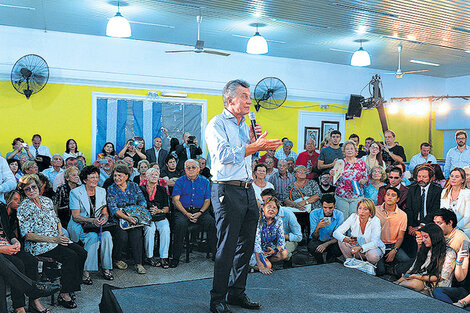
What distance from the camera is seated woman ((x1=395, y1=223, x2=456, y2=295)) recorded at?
143 inches

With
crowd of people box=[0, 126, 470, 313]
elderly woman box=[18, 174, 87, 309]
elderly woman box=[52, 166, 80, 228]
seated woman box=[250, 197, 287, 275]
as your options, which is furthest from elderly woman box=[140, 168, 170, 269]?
seated woman box=[250, 197, 287, 275]

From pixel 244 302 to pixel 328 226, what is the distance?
8.02 ft

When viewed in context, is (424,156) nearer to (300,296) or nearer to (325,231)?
(325,231)

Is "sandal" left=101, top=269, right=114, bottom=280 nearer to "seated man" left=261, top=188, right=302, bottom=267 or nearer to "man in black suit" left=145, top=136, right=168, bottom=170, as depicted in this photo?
"seated man" left=261, top=188, right=302, bottom=267

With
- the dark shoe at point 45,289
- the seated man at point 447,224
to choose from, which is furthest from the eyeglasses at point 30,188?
the seated man at point 447,224

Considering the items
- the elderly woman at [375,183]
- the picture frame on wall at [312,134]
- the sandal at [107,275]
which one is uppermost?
the picture frame on wall at [312,134]

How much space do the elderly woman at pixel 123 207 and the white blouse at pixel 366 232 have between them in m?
2.07

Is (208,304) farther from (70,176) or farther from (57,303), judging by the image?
(70,176)

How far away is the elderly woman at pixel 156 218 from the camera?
5031 millimetres

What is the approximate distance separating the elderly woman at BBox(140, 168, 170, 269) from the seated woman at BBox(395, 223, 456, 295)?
2.52 metres

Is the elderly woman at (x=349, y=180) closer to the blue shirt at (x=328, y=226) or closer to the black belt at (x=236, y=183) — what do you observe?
the blue shirt at (x=328, y=226)

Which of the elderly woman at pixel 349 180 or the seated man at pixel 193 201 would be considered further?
the elderly woman at pixel 349 180

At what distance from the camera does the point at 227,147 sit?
2535mm

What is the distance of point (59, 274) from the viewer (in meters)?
3.95
